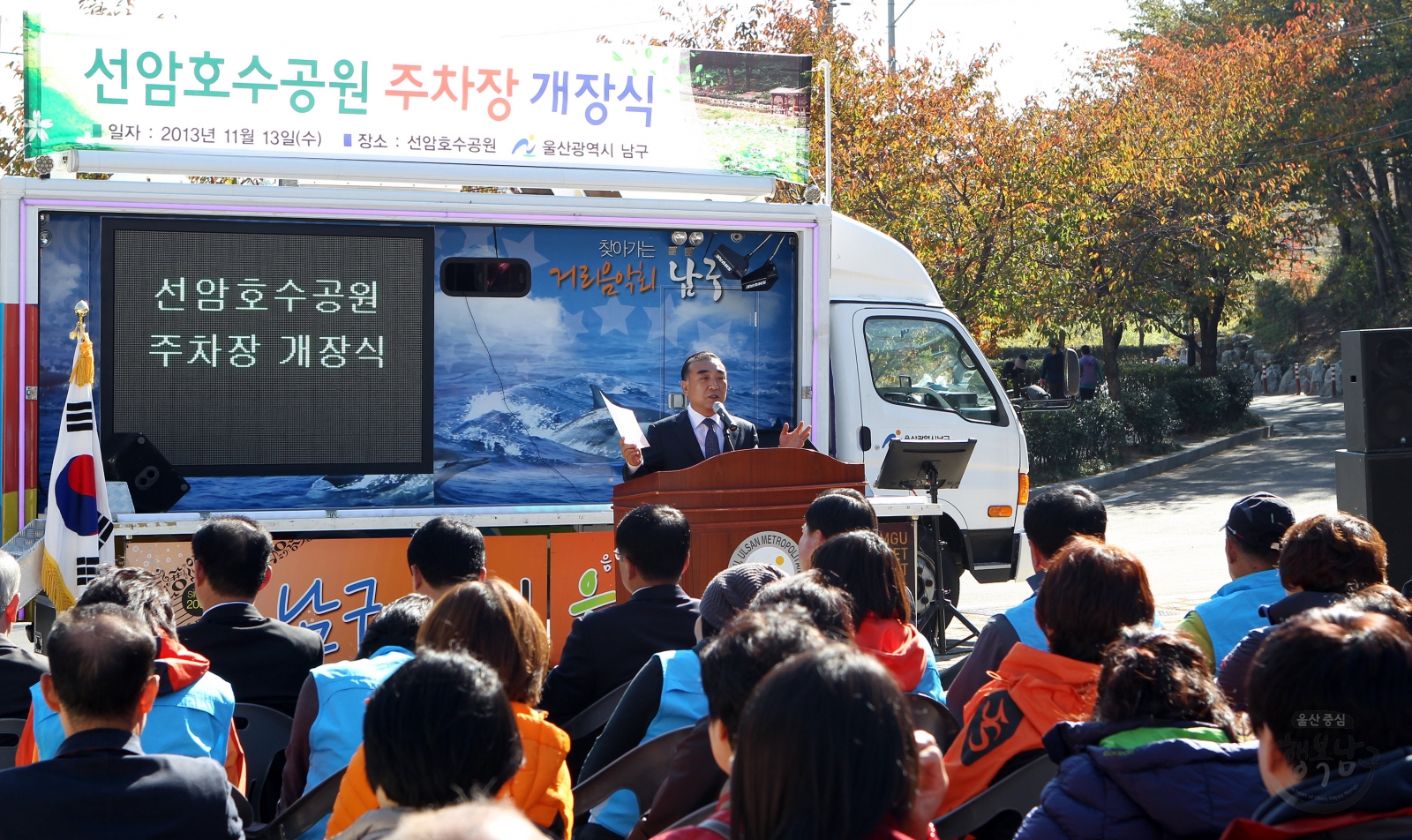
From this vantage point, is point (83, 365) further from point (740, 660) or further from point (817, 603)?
point (740, 660)

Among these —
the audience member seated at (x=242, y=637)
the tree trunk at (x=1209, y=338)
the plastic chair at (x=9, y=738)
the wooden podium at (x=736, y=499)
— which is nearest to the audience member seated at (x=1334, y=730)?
the audience member seated at (x=242, y=637)

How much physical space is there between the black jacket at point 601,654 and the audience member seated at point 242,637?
800mm

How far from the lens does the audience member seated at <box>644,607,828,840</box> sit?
220 centimetres

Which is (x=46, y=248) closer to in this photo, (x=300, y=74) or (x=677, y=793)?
(x=300, y=74)

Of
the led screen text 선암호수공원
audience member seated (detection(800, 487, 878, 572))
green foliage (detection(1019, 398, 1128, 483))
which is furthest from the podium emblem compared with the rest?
green foliage (detection(1019, 398, 1128, 483))

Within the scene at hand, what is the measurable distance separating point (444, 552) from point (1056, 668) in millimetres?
2071

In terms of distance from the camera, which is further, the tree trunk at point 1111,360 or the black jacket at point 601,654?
the tree trunk at point 1111,360

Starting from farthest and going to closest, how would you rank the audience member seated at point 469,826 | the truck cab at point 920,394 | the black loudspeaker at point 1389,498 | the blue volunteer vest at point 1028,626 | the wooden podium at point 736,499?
the truck cab at point 920,394, the black loudspeaker at point 1389,498, the wooden podium at point 736,499, the blue volunteer vest at point 1028,626, the audience member seated at point 469,826

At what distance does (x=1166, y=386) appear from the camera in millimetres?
24266

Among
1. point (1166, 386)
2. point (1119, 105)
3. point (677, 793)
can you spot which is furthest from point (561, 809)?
point (1166, 386)

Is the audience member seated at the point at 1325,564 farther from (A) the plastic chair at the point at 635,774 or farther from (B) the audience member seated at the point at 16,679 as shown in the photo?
(B) the audience member seated at the point at 16,679

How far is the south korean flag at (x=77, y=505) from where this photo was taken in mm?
5773

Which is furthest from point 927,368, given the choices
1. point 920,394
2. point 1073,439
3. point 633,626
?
point 1073,439

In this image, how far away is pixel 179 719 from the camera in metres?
3.10
